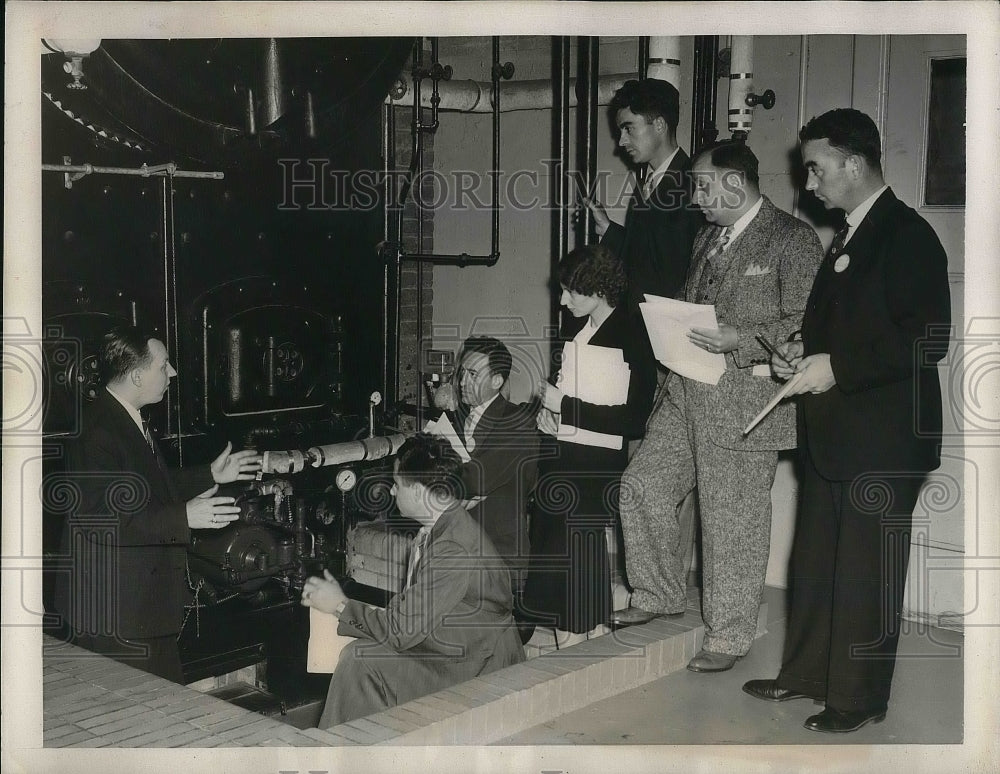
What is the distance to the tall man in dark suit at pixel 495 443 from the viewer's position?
4012 mm

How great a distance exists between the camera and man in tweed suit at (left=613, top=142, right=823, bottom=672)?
363cm

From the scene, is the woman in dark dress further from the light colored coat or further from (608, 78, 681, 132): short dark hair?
(608, 78, 681, 132): short dark hair

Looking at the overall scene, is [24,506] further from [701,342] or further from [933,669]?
[933,669]

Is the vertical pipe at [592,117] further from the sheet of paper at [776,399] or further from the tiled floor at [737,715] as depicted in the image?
the tiled floor at [737,715]

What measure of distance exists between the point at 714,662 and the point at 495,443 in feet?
3.73

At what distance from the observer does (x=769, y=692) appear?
3588 mm

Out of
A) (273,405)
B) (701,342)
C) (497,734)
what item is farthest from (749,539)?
(273,405)

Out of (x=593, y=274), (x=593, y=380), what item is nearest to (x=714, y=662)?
(x=593, y=380)

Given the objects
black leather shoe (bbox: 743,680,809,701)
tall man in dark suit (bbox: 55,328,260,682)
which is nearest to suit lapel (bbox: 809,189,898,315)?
black leather shoe (bbox: 743,680,809,701)

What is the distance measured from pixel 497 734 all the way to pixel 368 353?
2364mm

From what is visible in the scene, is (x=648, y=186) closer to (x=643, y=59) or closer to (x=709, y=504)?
(x=643, y=59)

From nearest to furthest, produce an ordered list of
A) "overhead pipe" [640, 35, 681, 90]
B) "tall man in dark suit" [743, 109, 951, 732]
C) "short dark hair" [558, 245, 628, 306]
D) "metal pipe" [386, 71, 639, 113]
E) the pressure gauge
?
"tall man in dark suit" [743, 109, 951, 732]
"short dark hair" [558, 245, 628, 306]
the pressure gauge
"overhead pipe" [640, 35, 681, 90]
"metal pipe" [386, 71, 639, 113]

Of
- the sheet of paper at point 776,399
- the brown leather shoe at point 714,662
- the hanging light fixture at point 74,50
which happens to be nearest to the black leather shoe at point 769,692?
the brown leather shoe at point 714,662

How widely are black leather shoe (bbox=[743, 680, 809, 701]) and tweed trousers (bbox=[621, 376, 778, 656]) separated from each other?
7.2 inches
